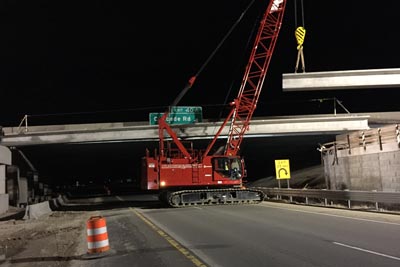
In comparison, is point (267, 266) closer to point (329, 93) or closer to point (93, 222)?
point (93, 222)

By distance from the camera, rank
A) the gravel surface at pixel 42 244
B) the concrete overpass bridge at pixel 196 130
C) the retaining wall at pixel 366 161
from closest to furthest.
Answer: the gravel surface at pixel 42 244 → the retaining wall at pixel 366 161 → the concrete overpass bridge at pixel 196 130

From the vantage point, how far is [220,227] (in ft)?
50.1

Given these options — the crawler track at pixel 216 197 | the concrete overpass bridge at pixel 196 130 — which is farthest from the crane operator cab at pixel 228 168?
the concrete overpass bridge at pixel 196 130

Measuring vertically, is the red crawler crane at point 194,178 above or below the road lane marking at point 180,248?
above

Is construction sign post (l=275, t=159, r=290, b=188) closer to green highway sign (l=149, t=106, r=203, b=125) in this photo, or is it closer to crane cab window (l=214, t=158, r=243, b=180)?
crane cab window (l=214, t=158, r=243, b=180)

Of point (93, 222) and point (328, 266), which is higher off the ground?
point (93, 222)

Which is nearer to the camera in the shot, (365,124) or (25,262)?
(25,262)

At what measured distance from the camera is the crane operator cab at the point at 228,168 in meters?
30.0

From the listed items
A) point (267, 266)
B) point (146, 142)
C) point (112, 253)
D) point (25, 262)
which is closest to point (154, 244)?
point (112, 253)

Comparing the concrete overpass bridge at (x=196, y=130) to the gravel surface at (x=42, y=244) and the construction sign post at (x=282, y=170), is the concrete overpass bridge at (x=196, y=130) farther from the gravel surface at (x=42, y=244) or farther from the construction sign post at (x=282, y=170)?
the gravel surface at (x=42, y=244)

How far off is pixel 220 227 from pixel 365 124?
30177mm

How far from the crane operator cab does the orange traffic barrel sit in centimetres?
1976

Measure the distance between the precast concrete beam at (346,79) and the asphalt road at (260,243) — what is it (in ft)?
34.3

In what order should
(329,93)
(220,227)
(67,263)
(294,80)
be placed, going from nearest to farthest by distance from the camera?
1. (67,263)
2. (220,227)
3. (294,80)
4. (329,93)
